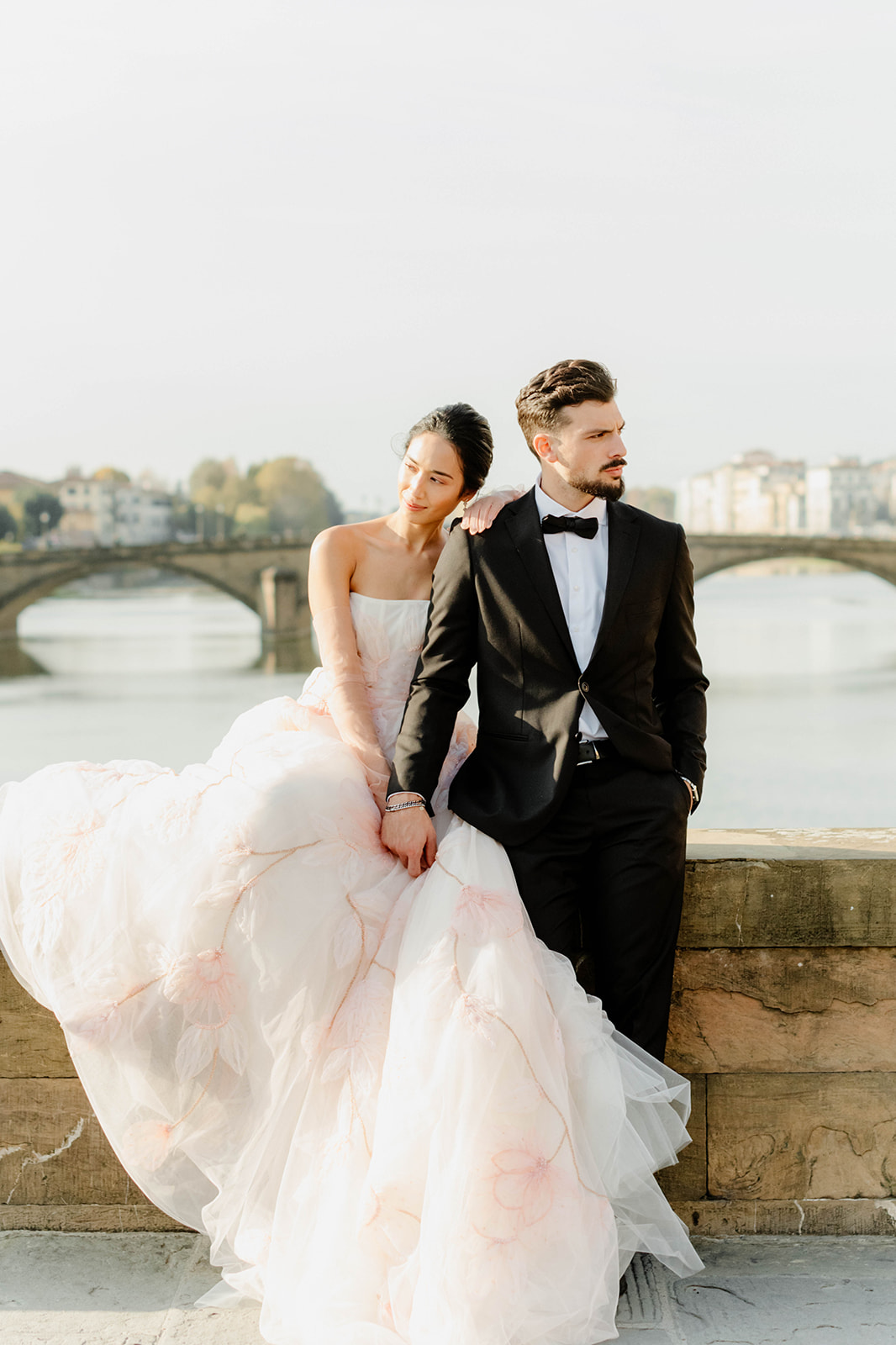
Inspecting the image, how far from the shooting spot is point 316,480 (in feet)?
164

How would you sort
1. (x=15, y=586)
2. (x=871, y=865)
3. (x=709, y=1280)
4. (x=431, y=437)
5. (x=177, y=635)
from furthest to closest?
(x=177, y=635), (x=15, y=586), (x=431, y=437), (x=871, y=865), (x=709, y=1280)

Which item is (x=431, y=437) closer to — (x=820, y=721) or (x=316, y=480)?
(x=820, y=721)

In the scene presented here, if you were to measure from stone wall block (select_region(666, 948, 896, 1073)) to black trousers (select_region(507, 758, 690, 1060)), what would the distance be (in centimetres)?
16

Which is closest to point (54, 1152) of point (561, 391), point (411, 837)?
point (411, 837)

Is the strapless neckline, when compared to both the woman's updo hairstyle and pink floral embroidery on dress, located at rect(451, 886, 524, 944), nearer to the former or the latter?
the woman's updo hairstyle

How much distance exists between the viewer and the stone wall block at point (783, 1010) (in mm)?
2088

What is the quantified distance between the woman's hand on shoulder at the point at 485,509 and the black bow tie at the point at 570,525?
3.5 inches

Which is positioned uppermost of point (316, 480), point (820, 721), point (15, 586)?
point (316, 480)

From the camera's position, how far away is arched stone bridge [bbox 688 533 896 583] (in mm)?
34375

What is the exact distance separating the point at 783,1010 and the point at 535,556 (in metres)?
0.88

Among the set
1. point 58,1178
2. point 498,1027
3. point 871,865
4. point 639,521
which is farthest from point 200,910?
point 871,865

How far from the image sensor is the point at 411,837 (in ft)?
6.43

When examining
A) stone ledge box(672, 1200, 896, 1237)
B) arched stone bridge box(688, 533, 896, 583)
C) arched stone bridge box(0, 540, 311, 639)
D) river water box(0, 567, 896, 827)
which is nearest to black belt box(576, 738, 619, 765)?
stone ledge box(672, 1200, 896, 1237)

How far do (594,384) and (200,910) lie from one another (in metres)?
1.06
